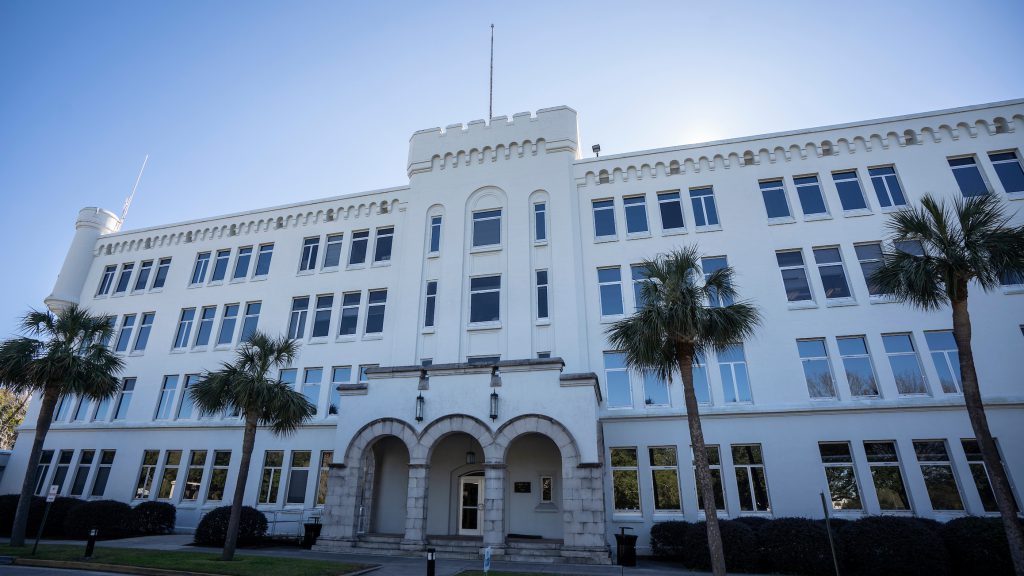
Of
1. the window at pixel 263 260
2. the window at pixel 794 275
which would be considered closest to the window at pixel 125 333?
the window at pixel 263 260

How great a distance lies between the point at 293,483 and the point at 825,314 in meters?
24.2

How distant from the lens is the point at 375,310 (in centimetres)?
2694

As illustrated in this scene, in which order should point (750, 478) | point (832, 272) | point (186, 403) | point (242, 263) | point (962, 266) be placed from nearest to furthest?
1. point (962, 266)
2. point (750, 478)
3. point (832, 272)
4. point (186, 403)
5. point (242, 263)

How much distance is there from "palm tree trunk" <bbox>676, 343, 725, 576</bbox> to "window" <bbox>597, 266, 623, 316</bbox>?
28.4ft

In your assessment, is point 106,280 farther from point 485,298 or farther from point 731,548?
point 731,548

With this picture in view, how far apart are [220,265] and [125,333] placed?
675 cm

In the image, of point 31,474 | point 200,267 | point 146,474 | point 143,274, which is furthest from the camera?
point 143,274

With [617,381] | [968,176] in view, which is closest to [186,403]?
[617,381]

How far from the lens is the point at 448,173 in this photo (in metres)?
27.5

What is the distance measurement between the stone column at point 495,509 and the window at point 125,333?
80.7ft

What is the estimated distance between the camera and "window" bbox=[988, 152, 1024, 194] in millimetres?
21734

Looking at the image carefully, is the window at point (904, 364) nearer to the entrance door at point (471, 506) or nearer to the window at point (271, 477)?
the entrance door at point (471, 506)

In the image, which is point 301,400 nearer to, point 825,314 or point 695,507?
point 695,507

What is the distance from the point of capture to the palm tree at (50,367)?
19.5 metres
